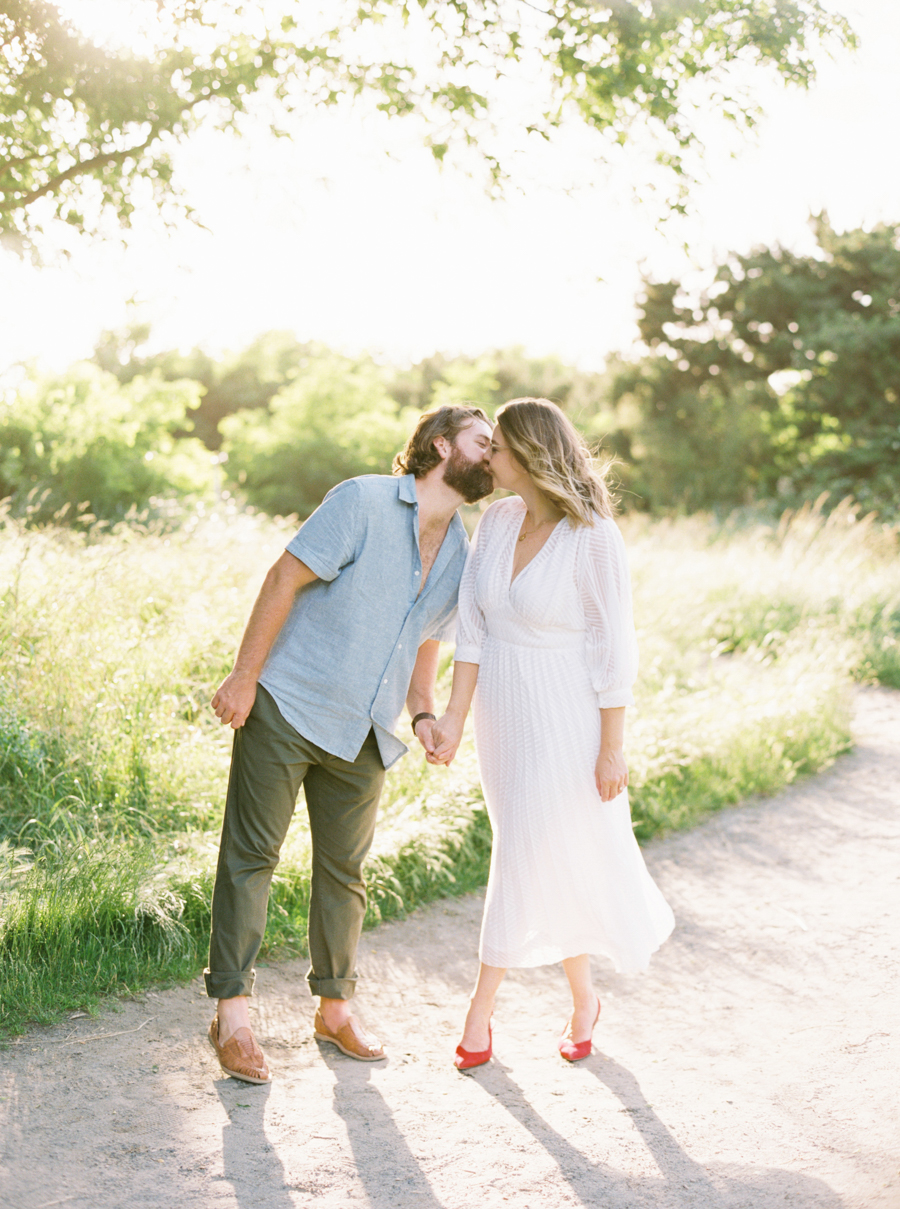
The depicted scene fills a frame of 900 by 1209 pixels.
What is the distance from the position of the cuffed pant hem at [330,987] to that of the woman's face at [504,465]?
1648mm

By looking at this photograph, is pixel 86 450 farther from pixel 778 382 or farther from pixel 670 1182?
pixel 778 382

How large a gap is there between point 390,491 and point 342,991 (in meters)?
1.59

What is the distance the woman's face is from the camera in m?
3.07

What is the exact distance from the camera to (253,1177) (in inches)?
97.3

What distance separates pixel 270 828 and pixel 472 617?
89cm

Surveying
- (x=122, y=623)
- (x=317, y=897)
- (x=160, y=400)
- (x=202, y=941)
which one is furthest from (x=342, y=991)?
(x=160, y=400)

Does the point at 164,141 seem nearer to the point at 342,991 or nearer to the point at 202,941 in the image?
the point at 202,941

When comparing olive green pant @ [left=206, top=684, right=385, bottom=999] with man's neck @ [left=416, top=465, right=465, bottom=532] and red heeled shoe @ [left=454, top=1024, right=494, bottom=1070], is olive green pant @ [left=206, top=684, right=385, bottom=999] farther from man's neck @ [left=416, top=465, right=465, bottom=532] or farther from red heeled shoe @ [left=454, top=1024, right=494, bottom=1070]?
man's neck @ [left=416, top=465, right=465, bottom=532]

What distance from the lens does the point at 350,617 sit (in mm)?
3018

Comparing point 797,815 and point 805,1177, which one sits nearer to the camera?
point 805,1177

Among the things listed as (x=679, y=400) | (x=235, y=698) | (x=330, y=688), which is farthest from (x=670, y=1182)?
(x=679, y=400)

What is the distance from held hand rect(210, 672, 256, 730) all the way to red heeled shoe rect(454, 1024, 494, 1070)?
49.4 inches

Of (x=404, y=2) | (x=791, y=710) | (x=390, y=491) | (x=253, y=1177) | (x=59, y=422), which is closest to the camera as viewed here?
(x=253, y=1177)

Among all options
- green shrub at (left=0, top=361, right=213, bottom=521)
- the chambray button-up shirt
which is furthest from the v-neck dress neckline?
green shrub at (left=0, top=361, right=213, bottom=521)
